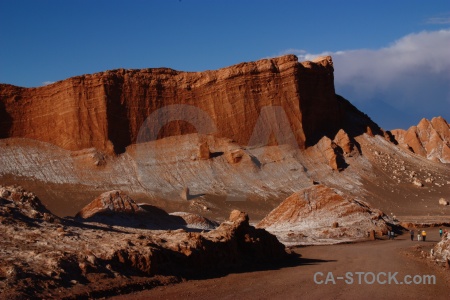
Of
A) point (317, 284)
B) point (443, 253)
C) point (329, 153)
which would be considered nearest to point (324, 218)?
point (443, 253)

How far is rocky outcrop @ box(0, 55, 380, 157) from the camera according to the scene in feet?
212

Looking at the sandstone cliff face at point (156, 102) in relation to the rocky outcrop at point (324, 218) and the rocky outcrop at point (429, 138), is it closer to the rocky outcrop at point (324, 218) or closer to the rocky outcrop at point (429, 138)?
the rocky outcrop at point (324, 218)

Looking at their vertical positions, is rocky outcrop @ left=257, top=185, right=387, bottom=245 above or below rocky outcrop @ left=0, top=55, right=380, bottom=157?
below

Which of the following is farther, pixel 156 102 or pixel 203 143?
pixel 156 102

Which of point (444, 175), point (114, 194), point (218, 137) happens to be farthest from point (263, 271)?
point (444, 175)

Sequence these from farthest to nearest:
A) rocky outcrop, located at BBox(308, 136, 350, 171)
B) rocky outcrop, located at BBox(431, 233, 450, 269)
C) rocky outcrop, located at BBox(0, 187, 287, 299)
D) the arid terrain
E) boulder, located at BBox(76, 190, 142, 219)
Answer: rocky outcrop, located at BBox(308, 136, 350, 171), the arid terrain, boulder, located at BBox(76, 190, 142, 219), rocky outcrop, located at BBox(431, 233, 450, 269), rocky outcrop, located at BBox(0, 187, 287, 299)

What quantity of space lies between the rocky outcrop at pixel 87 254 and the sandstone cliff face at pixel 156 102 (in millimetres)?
45368

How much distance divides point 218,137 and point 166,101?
671cm

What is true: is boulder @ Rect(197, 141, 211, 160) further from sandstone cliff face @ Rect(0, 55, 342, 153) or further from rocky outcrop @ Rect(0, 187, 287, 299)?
rocky outcrop @ Rect(0, 187, 287, 299)

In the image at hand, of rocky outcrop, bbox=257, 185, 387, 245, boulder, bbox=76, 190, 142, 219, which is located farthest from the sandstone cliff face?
boulder, bbox=76, 190, 142, 219

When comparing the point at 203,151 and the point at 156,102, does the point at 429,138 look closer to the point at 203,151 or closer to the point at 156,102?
the point at 203,151

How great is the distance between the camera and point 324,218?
1437 inches

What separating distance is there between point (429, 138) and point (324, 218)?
7677 centimetres

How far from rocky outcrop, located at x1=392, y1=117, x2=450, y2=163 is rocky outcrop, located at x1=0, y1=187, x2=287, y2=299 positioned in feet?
286
